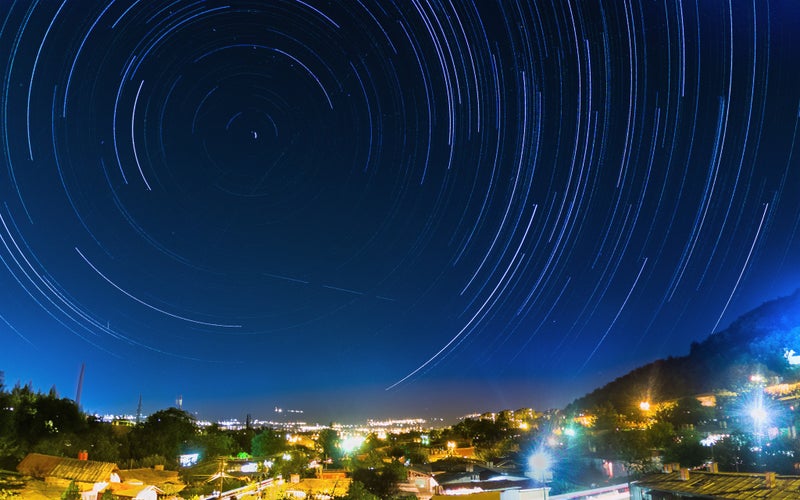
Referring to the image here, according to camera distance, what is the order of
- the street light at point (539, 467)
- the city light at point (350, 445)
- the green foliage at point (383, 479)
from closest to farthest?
the street light at point (539, 467)
the green foliage at point (383, 479)
the city light at point (350, 445)

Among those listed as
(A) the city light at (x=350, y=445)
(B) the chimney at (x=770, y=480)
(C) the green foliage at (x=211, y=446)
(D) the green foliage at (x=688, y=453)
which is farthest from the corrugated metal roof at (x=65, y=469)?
(A) the city light at (x=350, y=445)

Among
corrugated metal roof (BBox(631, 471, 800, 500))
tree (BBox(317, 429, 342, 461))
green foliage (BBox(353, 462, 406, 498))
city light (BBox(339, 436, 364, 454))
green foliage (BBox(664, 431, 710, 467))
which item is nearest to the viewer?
corrugated metal roof (BBox(631, 471, 800, 500))

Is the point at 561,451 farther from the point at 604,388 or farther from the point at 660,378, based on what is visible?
the point at 604,388

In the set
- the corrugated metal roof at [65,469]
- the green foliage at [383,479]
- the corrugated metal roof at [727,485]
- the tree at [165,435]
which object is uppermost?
the tree at [165,435]

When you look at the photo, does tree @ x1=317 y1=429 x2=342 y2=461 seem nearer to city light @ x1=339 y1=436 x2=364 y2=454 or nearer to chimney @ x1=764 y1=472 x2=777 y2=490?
city light @ x1=339 y1=436 x2=364 y2=454

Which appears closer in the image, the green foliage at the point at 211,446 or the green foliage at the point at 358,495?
the green foliage at the point at 358,495

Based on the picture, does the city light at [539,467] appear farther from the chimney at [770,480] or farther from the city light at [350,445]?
the city light at [350,445]

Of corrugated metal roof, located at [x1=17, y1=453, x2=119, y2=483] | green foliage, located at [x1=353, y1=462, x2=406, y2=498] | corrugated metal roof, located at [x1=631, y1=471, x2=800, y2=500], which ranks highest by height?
corrugated metal roof, located at [x1=17, y1=453, x2=119, y2=483]

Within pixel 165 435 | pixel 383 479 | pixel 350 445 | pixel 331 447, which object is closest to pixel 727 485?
pixel 383 479

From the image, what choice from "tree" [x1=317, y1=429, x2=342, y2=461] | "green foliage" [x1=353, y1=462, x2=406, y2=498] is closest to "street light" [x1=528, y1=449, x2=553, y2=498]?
"green foliage" [x1=353, y1=462, x2=406, y2=498]

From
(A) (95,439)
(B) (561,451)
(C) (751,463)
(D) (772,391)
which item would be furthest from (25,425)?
(D) (772,391)

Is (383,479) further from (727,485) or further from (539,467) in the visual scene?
(727,485)
